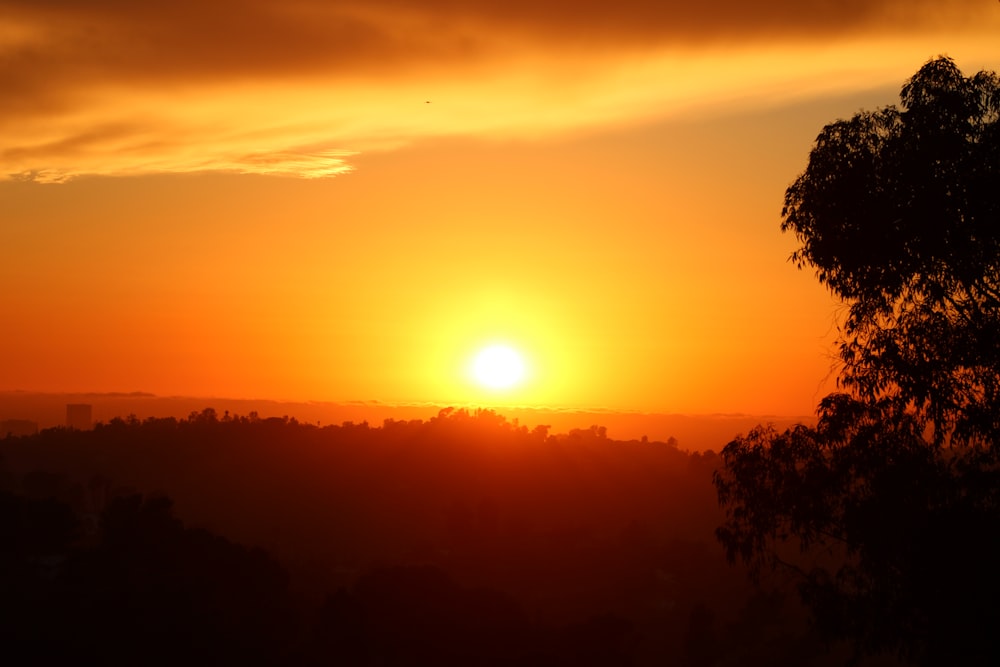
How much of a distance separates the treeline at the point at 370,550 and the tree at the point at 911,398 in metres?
25.2

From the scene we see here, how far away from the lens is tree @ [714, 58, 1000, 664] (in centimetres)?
1573

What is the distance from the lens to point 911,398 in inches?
663

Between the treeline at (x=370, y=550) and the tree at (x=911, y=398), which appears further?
the treeline at (x=370, y=550)

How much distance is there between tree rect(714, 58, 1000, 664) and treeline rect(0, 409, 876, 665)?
2523cm

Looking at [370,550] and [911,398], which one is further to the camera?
[370,550]

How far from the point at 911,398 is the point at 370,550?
88859 millimetres

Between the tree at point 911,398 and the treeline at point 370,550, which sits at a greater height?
the tree at point 911,398

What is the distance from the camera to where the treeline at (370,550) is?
42.1 m

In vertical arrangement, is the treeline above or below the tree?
below

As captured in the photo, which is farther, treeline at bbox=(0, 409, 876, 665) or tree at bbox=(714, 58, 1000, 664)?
treeline at bbox=(0, 409, 876, 665)

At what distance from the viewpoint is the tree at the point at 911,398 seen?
51.6ft

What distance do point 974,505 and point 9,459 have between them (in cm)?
14541

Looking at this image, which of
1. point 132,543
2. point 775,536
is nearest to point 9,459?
point 132,543

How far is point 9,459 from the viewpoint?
141 meters
